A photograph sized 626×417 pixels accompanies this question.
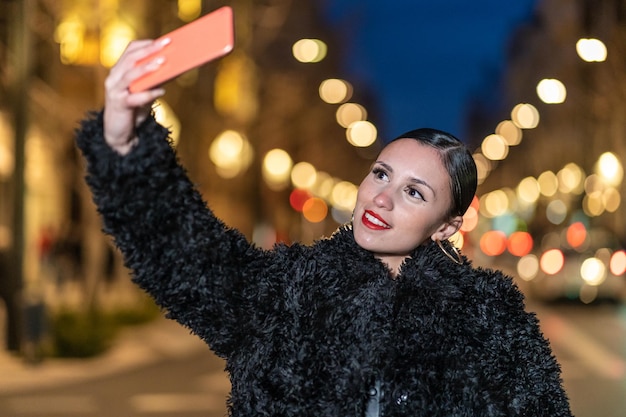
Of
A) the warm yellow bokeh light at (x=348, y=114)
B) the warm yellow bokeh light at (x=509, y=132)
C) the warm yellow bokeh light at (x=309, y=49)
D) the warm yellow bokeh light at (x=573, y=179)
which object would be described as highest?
the warm yellow bokeh light at (x=509, y=132)

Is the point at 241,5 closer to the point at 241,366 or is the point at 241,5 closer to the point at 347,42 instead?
the point at 241,366

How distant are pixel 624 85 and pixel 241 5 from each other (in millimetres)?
11539

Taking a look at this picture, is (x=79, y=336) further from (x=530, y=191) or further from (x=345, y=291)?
(x=530, y=191)

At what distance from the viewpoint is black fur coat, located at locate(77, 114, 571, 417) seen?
9.07 ft

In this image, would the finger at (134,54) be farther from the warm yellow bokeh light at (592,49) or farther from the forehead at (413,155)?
the warm yellow bokeh light at (592,49)

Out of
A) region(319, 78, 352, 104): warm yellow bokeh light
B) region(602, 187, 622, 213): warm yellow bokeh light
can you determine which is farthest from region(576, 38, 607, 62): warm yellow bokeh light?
region(319, 78, 352, 104): warm yellow bokeh light

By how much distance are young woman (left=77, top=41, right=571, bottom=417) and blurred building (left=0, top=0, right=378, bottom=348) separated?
211mm

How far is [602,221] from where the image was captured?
1929 inches

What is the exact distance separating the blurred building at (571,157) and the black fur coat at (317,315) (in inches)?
668

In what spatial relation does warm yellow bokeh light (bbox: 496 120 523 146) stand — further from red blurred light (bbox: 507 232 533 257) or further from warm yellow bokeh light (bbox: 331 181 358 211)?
red blurred light (bbox: 507 232 533 257)

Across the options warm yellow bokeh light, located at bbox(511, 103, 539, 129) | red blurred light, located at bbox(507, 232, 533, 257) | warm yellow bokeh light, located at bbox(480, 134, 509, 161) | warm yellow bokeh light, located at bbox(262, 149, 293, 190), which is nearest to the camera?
red blurred light, located at bbox(507, 232, 533, 257)

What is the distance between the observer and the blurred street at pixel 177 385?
447 inches

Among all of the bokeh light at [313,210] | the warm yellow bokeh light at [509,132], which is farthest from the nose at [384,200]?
the warm yellow bokeh light at [509,132]

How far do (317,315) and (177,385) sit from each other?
10400mm
